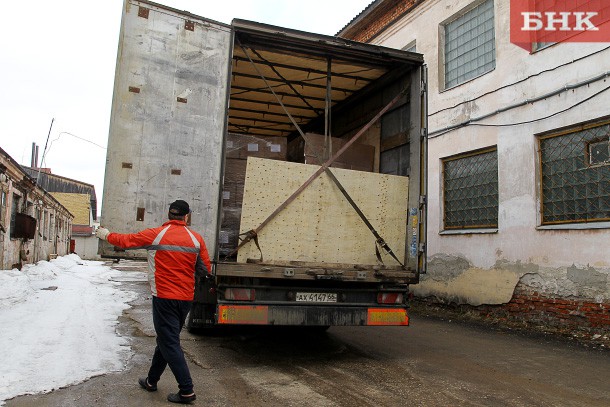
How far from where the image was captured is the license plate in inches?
197

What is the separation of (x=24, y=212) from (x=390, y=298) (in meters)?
15.5

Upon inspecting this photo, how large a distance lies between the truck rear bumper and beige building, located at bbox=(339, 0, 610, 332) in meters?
3.40

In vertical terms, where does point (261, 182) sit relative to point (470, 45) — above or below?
below

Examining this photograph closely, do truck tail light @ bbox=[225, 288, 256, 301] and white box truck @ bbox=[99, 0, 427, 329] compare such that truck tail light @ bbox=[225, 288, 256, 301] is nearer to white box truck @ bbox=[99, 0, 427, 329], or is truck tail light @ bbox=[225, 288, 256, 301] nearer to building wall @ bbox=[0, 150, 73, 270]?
white box truck @ bbox=[99, 0, 427, 329]

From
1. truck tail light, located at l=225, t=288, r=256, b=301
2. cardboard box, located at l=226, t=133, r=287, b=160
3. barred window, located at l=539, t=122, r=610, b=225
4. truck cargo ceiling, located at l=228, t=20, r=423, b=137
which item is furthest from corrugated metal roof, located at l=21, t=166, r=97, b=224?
truck tail light, located at l=225, t=288, r=256, b=301

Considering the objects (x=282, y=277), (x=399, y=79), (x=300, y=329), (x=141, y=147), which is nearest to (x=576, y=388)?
(x=282, y=277)

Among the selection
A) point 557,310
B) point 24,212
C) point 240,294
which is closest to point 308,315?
point 240,294

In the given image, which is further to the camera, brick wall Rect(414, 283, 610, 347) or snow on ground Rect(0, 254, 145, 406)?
brick wall Rect(414, 283, 610, 347)

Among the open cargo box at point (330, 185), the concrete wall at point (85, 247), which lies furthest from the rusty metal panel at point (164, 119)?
the concrete wall at point (85, 247)

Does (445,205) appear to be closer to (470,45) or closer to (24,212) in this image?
(470,45)

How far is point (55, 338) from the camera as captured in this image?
5988 millimetres

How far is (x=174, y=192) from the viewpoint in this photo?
15.9 feet

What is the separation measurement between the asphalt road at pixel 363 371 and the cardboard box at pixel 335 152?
2.40 metres

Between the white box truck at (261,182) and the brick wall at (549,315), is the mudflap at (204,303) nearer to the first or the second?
the white box truck at (261,182)
